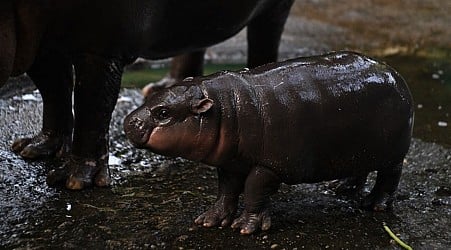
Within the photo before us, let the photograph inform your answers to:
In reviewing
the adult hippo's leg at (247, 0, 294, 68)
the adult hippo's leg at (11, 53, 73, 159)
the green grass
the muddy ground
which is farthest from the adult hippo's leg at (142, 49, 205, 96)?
the adult hippo's leg at (11, 53, 73, 159)

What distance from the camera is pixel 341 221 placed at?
8.43 ft

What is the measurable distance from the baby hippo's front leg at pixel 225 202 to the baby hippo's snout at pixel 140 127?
286mm

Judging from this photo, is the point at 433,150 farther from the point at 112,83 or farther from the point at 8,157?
the point at 8,157

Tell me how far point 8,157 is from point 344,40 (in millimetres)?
3389

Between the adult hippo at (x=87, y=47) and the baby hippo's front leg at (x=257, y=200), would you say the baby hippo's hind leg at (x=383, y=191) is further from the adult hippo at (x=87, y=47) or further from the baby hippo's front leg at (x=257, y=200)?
the adult hippo at (x=87, y=47)

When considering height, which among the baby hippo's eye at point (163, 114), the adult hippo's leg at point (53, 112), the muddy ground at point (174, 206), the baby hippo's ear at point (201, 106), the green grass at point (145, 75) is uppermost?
the baby hippo's ear at point (201, 106)

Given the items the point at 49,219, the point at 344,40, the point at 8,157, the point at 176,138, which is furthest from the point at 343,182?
the point at 344,40

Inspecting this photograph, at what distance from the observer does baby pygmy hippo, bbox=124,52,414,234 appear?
2.30 meters

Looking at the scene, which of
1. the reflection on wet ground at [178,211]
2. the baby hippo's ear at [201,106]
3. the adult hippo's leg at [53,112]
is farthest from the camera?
the adult hippo's leg at [53,112]

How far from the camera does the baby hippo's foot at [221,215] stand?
246 cm

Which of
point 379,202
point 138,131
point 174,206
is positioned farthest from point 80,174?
point 379,202

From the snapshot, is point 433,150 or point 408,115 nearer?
point 408,115

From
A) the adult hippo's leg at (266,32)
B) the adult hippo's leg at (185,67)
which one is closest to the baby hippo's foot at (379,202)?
the adult hippo's leg at (266,32)

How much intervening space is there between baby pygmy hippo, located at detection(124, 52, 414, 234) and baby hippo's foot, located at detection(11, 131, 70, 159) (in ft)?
2.93
